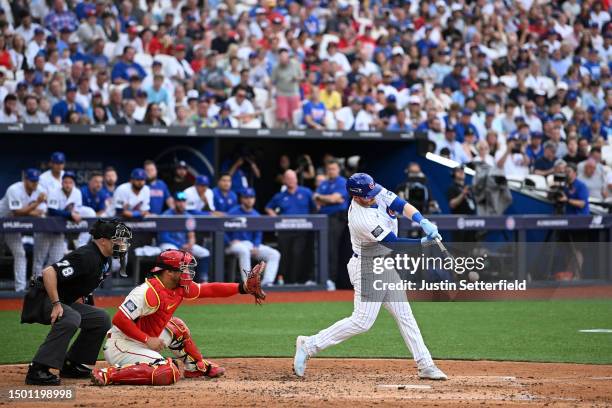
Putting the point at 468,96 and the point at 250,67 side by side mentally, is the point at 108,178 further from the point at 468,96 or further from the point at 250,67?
the point at 468,96

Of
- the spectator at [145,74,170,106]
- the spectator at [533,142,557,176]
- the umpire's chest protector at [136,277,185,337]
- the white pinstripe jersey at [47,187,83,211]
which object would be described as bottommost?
the umpire's chest protector at [136,277,185,337]

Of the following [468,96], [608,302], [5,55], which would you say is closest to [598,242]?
[608,302]

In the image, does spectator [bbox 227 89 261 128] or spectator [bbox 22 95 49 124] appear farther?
spectator [bbox 227 89 261 128]

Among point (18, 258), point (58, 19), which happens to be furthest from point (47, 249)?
point (58, 19)

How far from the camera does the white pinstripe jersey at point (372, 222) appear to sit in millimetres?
8297

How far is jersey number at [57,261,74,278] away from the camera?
26.7 ft

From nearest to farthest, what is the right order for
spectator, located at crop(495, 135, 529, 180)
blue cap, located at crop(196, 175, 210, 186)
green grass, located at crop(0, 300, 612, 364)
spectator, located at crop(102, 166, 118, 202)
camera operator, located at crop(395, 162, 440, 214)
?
1. green grass, located at crop(0, 300, 612, 364)
2. spectator, located at crop(102, 166, 118, 202)
3. blue cap, located at crop(196, 175, 210, 186)
4. camera operator, located at crop(395, 162, 440, 214)
5. spectator, located at crop(495, 135, 529, 180)

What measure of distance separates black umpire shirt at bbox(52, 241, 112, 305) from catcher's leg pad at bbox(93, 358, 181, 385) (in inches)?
28.3

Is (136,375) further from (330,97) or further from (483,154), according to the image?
(483,154)

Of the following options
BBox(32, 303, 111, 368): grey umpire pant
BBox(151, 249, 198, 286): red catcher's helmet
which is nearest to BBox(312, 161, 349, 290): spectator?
BBox(32, 303, 111, 368): grey umpire pant

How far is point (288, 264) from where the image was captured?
52.4ft

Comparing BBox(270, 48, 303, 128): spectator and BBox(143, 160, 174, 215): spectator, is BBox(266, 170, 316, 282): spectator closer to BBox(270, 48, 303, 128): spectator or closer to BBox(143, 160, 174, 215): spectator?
BBox(143, 160, 174, 215): spectator

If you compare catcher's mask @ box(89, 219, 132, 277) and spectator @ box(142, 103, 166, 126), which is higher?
spectator @ box(142, 103, 166, 126)

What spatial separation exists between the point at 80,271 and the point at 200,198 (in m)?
7.78
